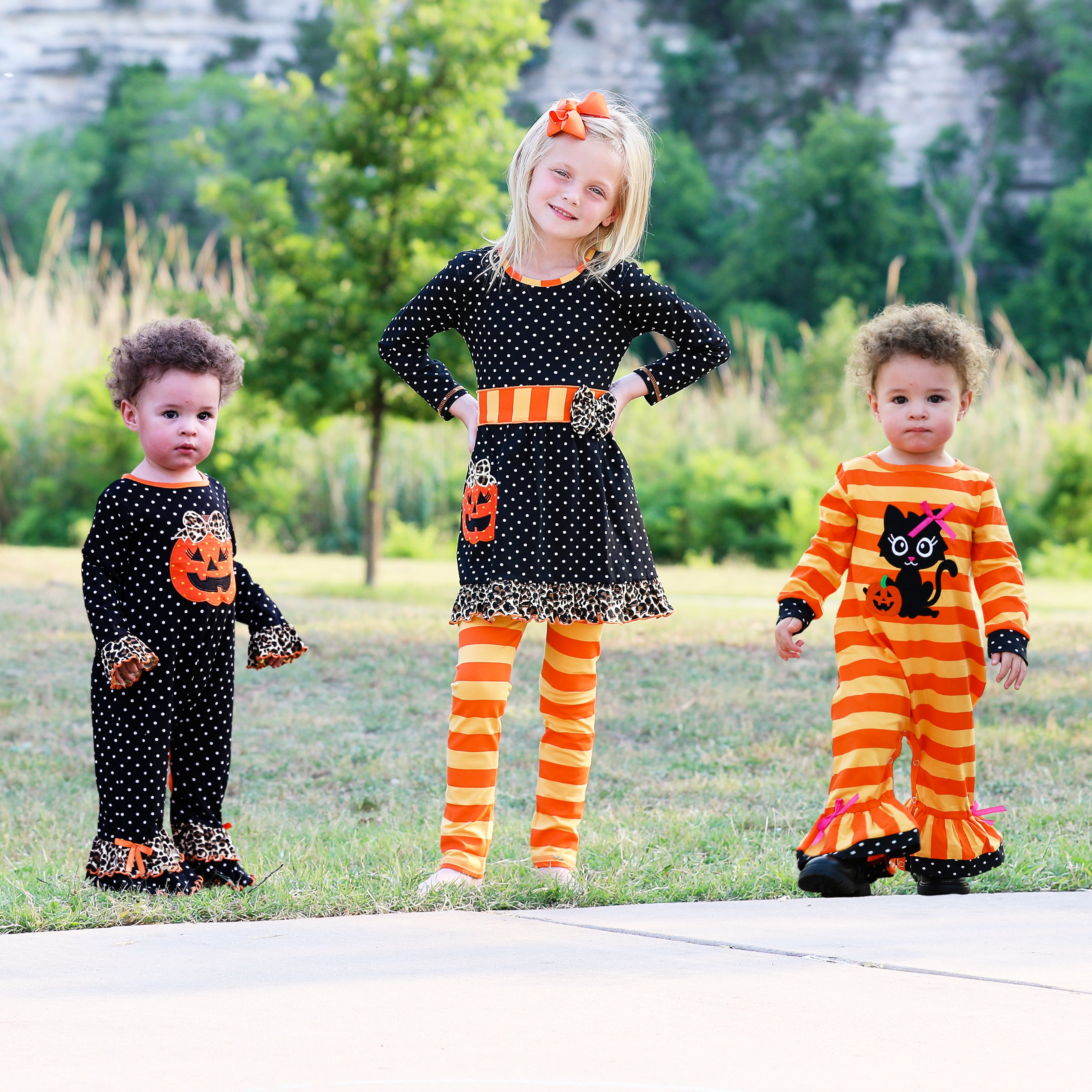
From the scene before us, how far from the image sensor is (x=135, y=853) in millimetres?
3547

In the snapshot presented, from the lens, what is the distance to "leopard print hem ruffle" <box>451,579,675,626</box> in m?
3.54

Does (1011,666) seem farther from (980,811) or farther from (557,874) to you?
(557,874)

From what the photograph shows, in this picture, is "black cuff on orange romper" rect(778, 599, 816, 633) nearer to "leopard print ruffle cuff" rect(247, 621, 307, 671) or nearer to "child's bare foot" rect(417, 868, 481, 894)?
"child's bare foot" rect(417, 868, 481, 894)

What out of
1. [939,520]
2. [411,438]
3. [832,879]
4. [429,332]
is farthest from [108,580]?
[411,438]

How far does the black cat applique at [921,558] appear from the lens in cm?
353

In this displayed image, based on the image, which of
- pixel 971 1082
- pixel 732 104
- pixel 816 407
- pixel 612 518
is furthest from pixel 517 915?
pixel 732 104

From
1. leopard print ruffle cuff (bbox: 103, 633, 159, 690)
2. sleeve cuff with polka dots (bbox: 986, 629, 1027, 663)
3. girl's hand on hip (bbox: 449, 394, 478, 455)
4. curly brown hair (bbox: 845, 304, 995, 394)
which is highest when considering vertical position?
curly brown hair (bbox: 845, 304, 995, 394)

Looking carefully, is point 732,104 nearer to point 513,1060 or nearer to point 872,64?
point 872,64

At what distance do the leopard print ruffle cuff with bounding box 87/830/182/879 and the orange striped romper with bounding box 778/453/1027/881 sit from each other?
4.70ft

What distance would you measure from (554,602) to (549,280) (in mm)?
773

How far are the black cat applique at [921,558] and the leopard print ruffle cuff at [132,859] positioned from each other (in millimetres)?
1750

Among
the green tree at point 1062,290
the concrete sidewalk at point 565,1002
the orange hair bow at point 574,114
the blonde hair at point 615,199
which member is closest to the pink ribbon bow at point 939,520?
the concrete sidewalk at point 565,1002

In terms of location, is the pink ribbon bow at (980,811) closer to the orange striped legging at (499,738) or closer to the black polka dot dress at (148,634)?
the orange striped legging at (499,738)

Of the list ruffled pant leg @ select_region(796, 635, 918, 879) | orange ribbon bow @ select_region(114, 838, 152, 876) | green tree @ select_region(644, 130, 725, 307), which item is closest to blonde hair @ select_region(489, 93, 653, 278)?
ruffled pant leg @ select_region(796, 635, 918, 879)
